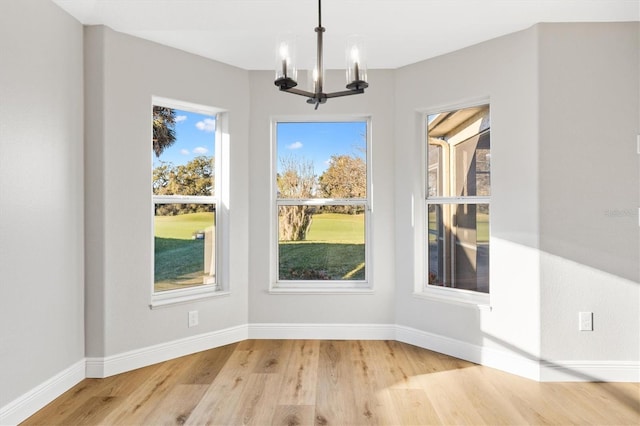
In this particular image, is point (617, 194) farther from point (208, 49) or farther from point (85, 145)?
point (85, 145)

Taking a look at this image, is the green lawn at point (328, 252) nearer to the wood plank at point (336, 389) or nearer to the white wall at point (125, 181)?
the wood plank at point (336, 389)

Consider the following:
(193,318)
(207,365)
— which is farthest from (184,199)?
(207,365)

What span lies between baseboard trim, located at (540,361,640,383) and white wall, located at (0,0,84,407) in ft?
10.8

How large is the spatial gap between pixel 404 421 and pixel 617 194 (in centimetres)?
213

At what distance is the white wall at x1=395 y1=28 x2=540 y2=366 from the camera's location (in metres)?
2.92

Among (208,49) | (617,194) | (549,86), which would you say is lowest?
(617,194)

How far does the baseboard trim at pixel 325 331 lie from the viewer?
3.75 metres

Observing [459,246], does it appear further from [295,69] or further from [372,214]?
[295,69]

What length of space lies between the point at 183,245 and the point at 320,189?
1350mm

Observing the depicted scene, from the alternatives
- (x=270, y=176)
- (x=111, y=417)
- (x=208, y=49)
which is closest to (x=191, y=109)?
(x=208, y=49)

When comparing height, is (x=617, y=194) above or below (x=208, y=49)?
below

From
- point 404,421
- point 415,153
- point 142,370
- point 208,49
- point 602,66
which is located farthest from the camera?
point 415,153

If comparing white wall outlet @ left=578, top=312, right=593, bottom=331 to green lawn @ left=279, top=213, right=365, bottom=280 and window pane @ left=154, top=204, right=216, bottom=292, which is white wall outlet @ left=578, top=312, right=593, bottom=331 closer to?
green lawn @ left=279, top=213, right=365, bottom=280

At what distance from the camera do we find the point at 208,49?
3338 mm
